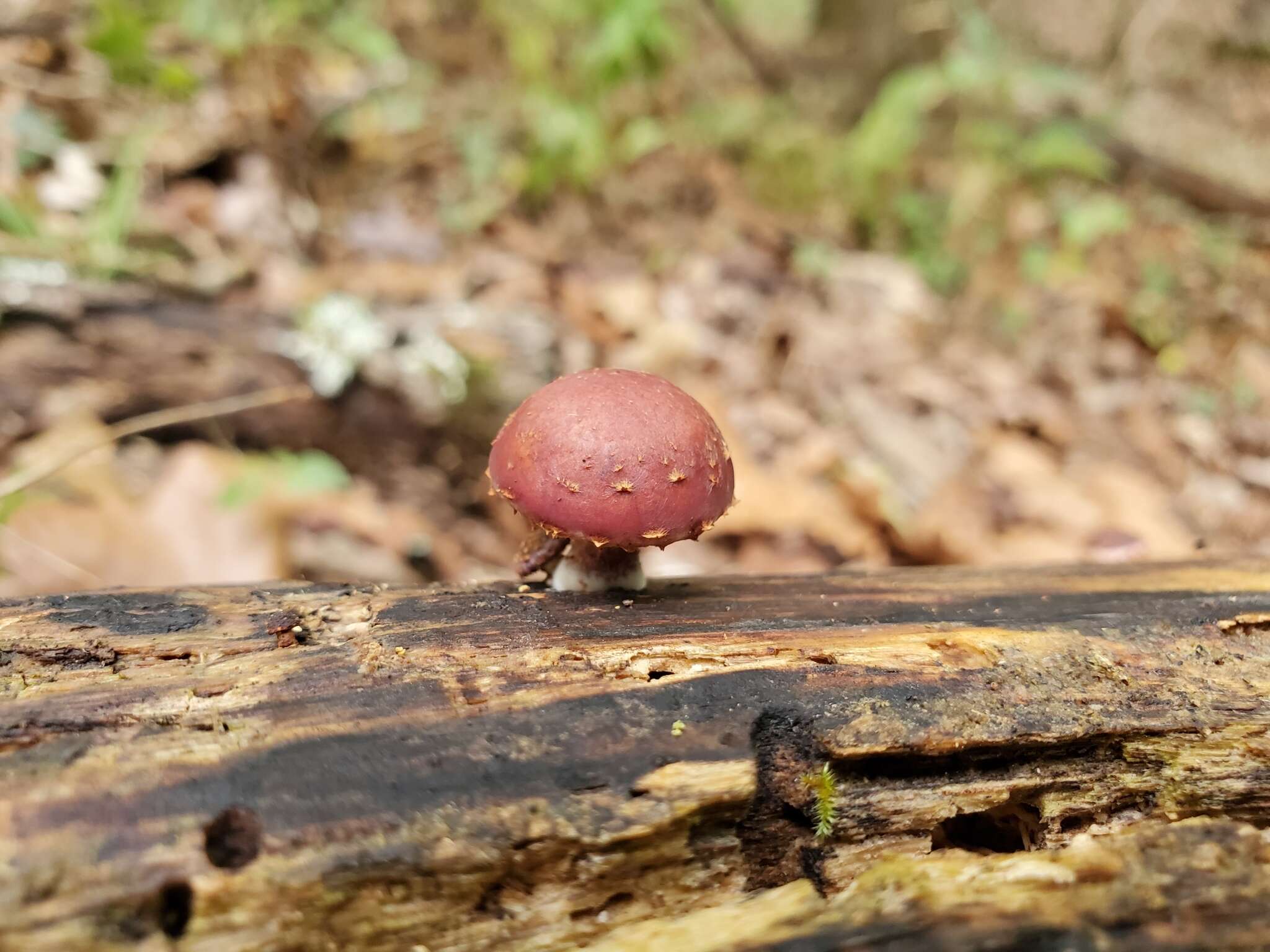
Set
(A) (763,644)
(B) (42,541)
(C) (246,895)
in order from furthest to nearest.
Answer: (B) (42,541) < (A) (763,644) < (C) (246,895)

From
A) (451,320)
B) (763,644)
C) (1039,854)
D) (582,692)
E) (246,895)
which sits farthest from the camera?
(451,320)

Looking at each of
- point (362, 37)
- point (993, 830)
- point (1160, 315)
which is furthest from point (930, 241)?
point (993, 830)

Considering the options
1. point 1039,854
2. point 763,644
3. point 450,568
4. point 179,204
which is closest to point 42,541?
point 450,568

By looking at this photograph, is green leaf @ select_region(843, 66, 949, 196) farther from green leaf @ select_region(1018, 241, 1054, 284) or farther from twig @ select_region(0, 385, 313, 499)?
twig @ select_region(0, 385, 313, 499)

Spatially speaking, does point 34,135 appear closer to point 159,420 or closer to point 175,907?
point 159,420

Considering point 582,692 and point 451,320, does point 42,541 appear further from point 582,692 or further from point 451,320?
point 582,692

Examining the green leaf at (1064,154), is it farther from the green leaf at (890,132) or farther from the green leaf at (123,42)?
the green leaf at (123,42)

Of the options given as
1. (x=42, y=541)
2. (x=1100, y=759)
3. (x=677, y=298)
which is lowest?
(x=1100, y=759)
